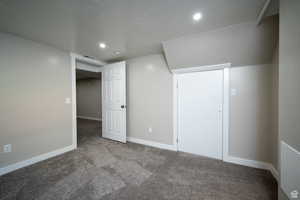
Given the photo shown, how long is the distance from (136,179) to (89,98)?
228 inches

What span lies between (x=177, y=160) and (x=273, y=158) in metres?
1.51

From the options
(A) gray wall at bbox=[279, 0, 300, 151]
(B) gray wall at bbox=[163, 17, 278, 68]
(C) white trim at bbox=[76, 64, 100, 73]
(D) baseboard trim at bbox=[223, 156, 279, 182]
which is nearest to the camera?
(A) gray wall at bbox=[279, 0, 300, 151]

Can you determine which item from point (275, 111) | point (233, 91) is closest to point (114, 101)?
point (233, 91)

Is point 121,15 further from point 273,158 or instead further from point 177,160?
point 273,158

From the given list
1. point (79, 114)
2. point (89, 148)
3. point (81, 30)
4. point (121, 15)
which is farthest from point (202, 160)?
point (79, 114)

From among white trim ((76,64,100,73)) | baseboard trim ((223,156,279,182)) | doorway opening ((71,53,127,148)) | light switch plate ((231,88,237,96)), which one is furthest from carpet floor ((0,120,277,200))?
white trim ((76,64,100,73))

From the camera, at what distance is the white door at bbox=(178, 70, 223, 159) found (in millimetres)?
2225

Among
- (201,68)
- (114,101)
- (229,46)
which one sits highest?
(229,46)

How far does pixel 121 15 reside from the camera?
4.75 feet

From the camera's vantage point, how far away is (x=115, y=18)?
1509 mm

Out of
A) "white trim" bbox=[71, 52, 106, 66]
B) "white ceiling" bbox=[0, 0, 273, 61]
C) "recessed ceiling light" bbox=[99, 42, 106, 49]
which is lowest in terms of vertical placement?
"white trim" bbox=[71, 52, 106, 66]

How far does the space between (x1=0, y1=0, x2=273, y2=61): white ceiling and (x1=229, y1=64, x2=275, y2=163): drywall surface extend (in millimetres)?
931

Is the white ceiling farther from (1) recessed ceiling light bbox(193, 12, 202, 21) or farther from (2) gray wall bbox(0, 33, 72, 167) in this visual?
(2) gray wall bbox(0, 33, 72, 167)

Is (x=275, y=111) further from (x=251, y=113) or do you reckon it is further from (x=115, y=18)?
(x=115, y=18)
